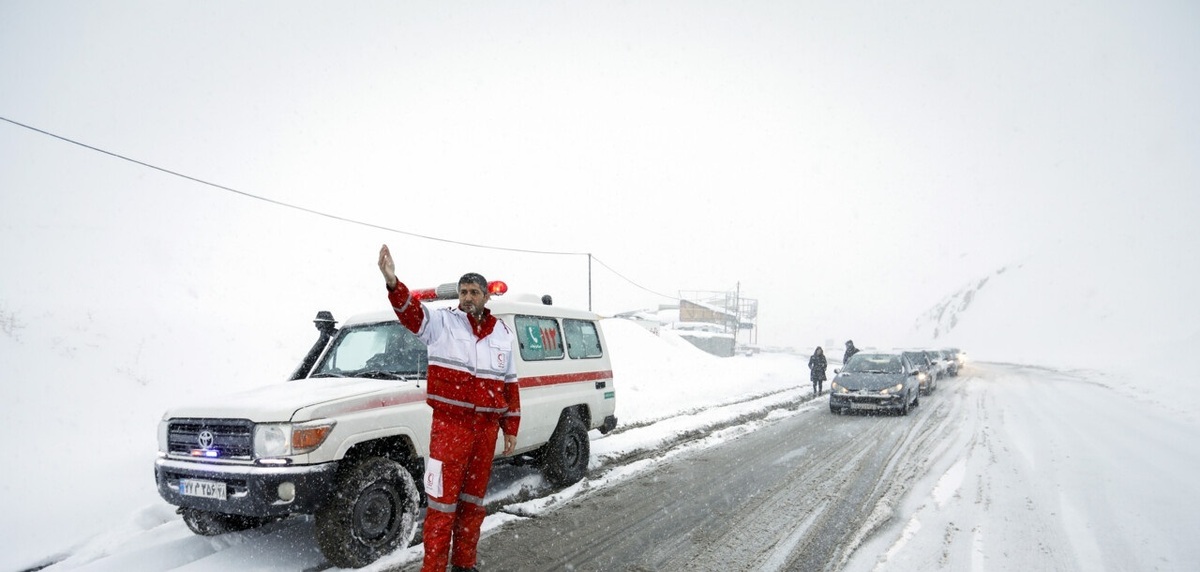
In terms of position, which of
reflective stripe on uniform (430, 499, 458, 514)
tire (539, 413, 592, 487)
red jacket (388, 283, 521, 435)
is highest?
red jacket (388, 283, 521, 435)

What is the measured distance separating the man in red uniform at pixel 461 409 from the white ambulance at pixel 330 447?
3.23 ft

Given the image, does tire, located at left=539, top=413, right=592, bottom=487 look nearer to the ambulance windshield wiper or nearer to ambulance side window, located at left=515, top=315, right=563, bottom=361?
ambulance side window, located at left=515, top=315, right=563, bottom=361

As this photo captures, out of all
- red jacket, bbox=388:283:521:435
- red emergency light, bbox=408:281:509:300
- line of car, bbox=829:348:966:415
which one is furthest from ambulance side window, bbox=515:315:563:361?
line of car, bbox=829:348:966:415

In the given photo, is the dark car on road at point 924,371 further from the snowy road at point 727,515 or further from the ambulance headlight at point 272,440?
the ambulance headlight at point 272,440

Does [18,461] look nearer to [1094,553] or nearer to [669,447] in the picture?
[669,447]

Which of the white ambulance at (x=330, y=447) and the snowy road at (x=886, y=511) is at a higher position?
the white ambulance at (x=330, y=447)

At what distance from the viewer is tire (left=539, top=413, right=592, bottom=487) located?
21.1ft

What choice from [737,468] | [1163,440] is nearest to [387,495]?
[737,468]

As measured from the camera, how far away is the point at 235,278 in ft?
70.9

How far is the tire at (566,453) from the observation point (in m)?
6.43

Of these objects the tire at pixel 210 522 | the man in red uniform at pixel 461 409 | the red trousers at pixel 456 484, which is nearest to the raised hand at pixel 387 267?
the man in red uniform at pixel 461 409

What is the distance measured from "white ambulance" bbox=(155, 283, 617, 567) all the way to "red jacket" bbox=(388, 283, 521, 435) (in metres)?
1.11

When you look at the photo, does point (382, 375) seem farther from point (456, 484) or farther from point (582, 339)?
point (582, 339)

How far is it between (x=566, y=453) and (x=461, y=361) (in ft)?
Result: 10.9
